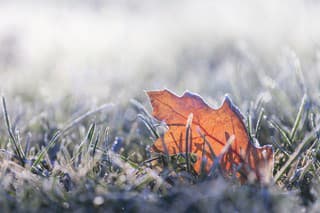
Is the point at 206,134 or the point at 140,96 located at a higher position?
the point at 206,134

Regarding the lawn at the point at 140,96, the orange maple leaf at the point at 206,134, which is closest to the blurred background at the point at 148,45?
the lawn at the point at 140,96

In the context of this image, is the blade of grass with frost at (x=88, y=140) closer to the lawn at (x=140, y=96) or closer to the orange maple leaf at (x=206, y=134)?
the lawn at (x=140, y=96)

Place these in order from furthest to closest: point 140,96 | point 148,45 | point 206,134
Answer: point 148,45
point 140,96
point 206,134

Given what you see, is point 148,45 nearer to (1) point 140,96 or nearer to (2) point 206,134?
(1) point 140,96

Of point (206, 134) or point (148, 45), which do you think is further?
point (148, 45)

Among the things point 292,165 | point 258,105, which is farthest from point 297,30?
point 292,165

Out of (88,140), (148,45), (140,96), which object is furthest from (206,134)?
(148,45)

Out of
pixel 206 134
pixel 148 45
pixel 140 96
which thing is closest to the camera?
pixel 206 134
